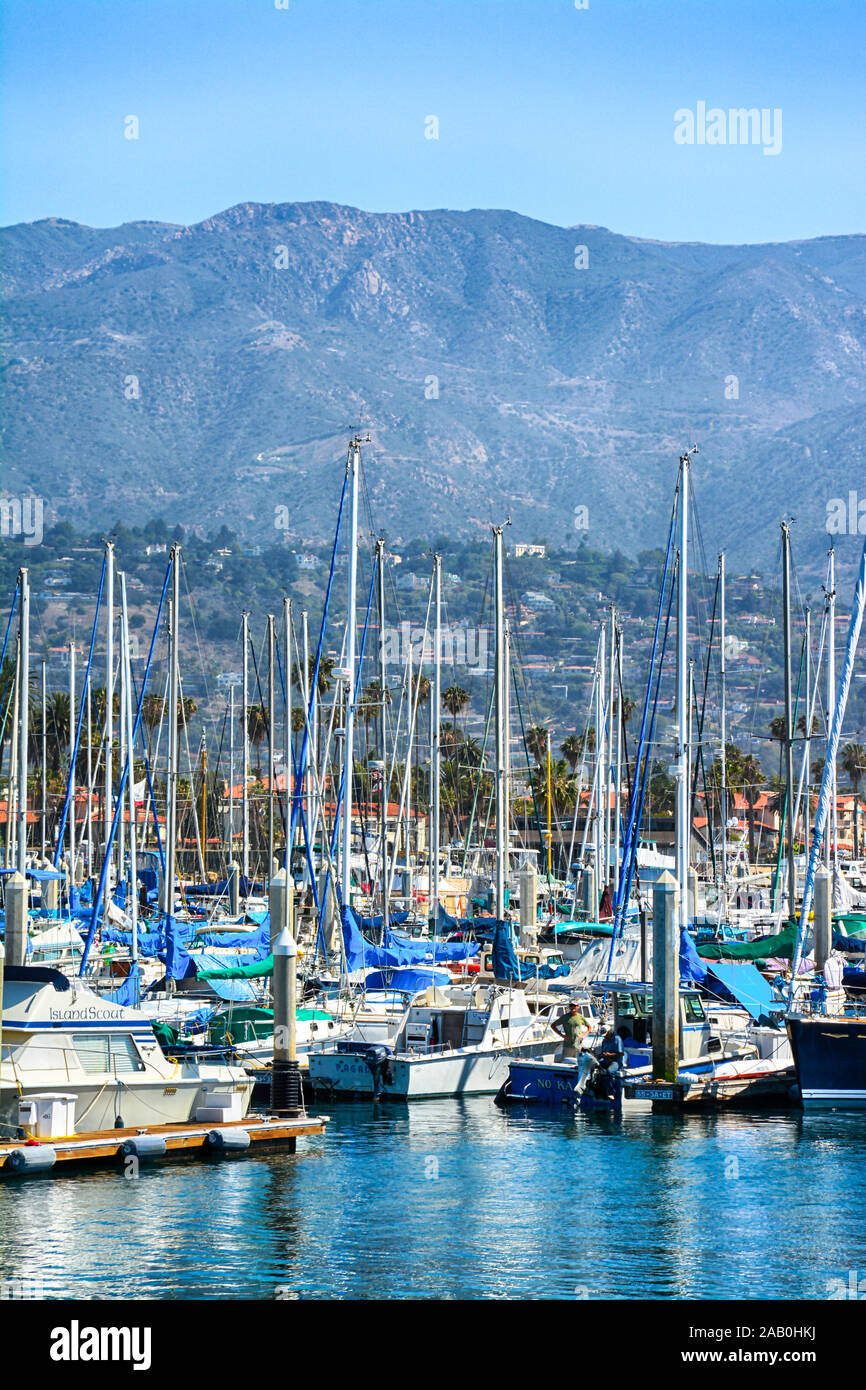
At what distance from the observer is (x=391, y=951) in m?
48.9

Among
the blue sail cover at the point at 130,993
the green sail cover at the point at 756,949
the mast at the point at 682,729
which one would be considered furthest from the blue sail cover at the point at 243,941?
the green sail cover at the point at 756,949

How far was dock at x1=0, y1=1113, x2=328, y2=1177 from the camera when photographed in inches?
1201

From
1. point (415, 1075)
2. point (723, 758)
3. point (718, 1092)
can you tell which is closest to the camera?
→ point (718, 1092)

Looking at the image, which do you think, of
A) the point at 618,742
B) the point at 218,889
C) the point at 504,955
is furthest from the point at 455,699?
the point at 504,955

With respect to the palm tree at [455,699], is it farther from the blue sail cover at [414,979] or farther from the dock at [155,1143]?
the dock at [155,1143]

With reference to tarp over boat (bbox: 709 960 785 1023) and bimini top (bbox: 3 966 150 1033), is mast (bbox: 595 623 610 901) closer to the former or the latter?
tarp over boat (bbox: 709 960 785 1023)

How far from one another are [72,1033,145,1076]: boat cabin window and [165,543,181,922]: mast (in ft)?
46.6

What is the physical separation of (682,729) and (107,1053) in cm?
2043

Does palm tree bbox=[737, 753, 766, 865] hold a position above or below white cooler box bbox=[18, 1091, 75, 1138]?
below

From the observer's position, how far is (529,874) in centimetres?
6644

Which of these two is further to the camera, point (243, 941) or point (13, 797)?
point (13, 797)

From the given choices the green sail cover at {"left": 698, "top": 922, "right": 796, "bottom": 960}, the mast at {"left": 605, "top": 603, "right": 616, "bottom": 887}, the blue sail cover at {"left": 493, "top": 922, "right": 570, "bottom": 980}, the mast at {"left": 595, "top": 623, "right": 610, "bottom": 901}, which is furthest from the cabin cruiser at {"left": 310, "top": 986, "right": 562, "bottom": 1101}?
the mast at {"left": 605, "top": 603, "right": 616, "bottom": 887}

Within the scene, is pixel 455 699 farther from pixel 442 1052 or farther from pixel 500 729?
pixel 442 1052
